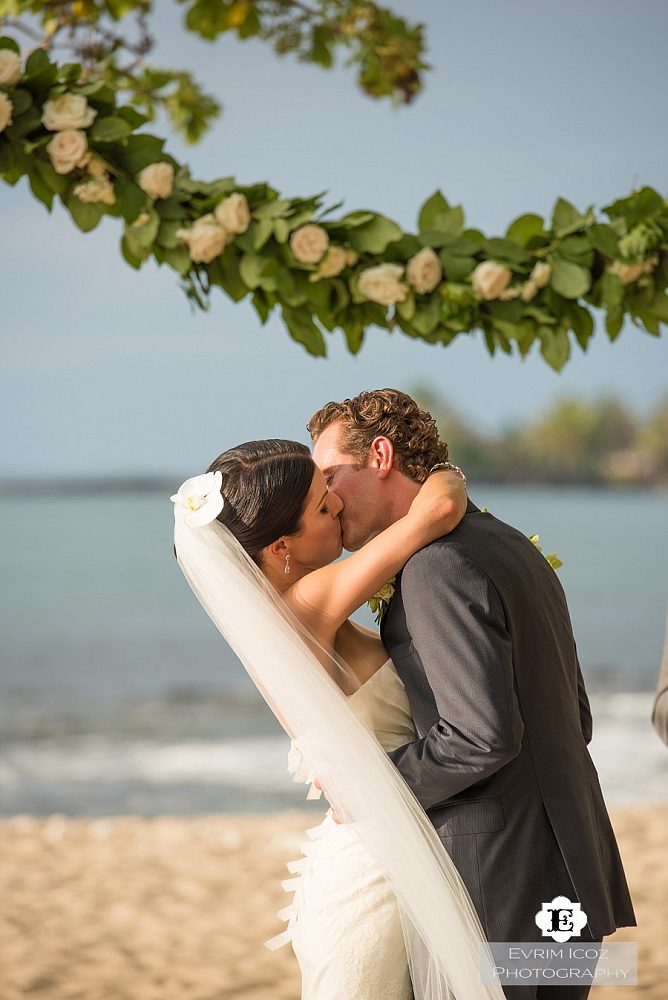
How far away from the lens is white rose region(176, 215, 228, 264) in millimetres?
2896

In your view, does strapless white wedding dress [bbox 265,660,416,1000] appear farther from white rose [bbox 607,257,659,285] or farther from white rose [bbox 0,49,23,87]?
white rose [bbox 0,49,23,87]

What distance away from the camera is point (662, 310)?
3.11m

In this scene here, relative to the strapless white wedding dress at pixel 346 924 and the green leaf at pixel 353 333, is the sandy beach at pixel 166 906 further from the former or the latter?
the green leaf at pixel 353 333

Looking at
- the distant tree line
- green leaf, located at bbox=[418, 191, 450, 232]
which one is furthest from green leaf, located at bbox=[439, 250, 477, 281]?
the distant tree line

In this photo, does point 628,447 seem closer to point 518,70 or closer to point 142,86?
point 518,70

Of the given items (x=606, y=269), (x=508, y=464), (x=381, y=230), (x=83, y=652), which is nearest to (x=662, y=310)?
(x=606, y=269)

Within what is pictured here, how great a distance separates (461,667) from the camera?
2105 millimetres

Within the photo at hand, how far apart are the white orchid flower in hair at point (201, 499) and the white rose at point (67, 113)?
1.02 meters

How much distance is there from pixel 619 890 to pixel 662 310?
1.55 meters

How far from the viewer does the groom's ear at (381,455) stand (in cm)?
244

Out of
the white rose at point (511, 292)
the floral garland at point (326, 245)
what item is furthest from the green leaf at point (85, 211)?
the white rose at point (511, 292)

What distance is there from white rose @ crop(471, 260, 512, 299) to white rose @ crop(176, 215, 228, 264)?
675 mm

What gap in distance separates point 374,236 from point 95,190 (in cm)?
74

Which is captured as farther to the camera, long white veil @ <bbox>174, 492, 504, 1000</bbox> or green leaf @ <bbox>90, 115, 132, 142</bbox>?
green leaf @ <bbox>90, 115, 132, 142</bbox>
